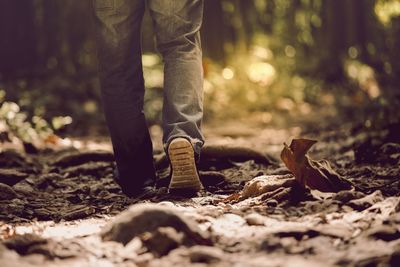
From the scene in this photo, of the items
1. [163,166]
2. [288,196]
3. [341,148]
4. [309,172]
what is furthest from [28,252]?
[341,148]

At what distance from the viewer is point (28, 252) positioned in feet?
6.98

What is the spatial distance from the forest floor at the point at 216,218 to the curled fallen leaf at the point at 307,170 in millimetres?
72

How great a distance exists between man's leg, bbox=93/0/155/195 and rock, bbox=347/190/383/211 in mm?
1235

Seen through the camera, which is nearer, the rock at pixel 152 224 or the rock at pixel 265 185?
the rock at pixel 152 224

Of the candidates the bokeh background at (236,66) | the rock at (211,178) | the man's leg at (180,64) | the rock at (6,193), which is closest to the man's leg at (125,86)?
the man's leg at (180,64)

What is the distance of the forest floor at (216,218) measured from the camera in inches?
82.1

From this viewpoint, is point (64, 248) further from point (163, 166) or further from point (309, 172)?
point (163, 166)

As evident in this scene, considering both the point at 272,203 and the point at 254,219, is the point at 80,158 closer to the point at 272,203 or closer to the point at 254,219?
the point at 272,203

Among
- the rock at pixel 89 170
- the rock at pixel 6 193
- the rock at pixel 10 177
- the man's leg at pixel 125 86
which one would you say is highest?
the man's leg at pixel 125 86

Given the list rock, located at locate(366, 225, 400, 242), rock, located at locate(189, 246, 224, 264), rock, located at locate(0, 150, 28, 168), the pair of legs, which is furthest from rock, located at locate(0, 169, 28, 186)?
rock, located at locate(366, 225, 400, 242)

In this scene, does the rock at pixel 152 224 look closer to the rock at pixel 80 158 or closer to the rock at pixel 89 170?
the rock at pixel 89 170

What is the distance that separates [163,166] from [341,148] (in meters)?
1.48

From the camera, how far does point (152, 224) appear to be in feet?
7.47

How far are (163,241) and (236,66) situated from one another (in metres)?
9.63
